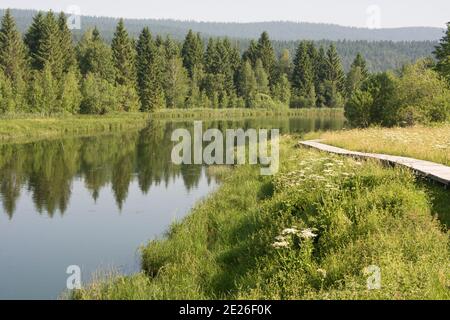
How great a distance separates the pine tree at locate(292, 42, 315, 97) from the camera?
119000 mm

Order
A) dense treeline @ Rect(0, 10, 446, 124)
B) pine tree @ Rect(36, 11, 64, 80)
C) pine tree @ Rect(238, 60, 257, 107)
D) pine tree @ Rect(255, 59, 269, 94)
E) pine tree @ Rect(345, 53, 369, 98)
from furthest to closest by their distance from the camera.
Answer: pine tree @ Rect(345, 53, 369, 98)
pine tree @ Rect(255, 59, 269, 94)
pine tree @ Rect(238, 60, 257, 107)
pine tree @ Rect(36, 11, 64, 80)
dense treeline @ Rect(0, 10, 446, 124)

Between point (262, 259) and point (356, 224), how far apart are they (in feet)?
7.64

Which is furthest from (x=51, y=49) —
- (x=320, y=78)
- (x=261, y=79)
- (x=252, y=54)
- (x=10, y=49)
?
(x=320, y=78)

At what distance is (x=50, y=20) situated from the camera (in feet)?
257

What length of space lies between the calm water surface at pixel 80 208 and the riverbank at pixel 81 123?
28.0ft

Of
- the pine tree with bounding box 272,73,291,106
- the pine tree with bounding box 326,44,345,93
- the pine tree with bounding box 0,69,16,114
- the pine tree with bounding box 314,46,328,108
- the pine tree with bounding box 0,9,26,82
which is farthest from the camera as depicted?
the pine tree with bounding box 326,44,345,93

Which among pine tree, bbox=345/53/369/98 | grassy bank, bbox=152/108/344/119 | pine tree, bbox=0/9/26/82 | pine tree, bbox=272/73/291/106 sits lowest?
grassy bank, bbox=152/108/344/119

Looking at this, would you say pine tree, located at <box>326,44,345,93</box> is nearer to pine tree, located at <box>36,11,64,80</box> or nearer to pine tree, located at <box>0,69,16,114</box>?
pine tree, located at <box>36,11,64,80</box>

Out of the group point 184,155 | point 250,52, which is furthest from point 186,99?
point 184,155

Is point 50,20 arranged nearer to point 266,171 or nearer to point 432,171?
point 266,171

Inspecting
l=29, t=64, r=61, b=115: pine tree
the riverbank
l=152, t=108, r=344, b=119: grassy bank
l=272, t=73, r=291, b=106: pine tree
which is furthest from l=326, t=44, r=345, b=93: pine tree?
l=29, t=64, r=61, b=115: pine tree

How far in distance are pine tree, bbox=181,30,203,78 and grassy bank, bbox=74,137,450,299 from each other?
95.2 meters

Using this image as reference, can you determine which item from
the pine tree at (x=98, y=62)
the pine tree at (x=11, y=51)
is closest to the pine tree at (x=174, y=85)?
the pine tree at (x=98, y=62)
